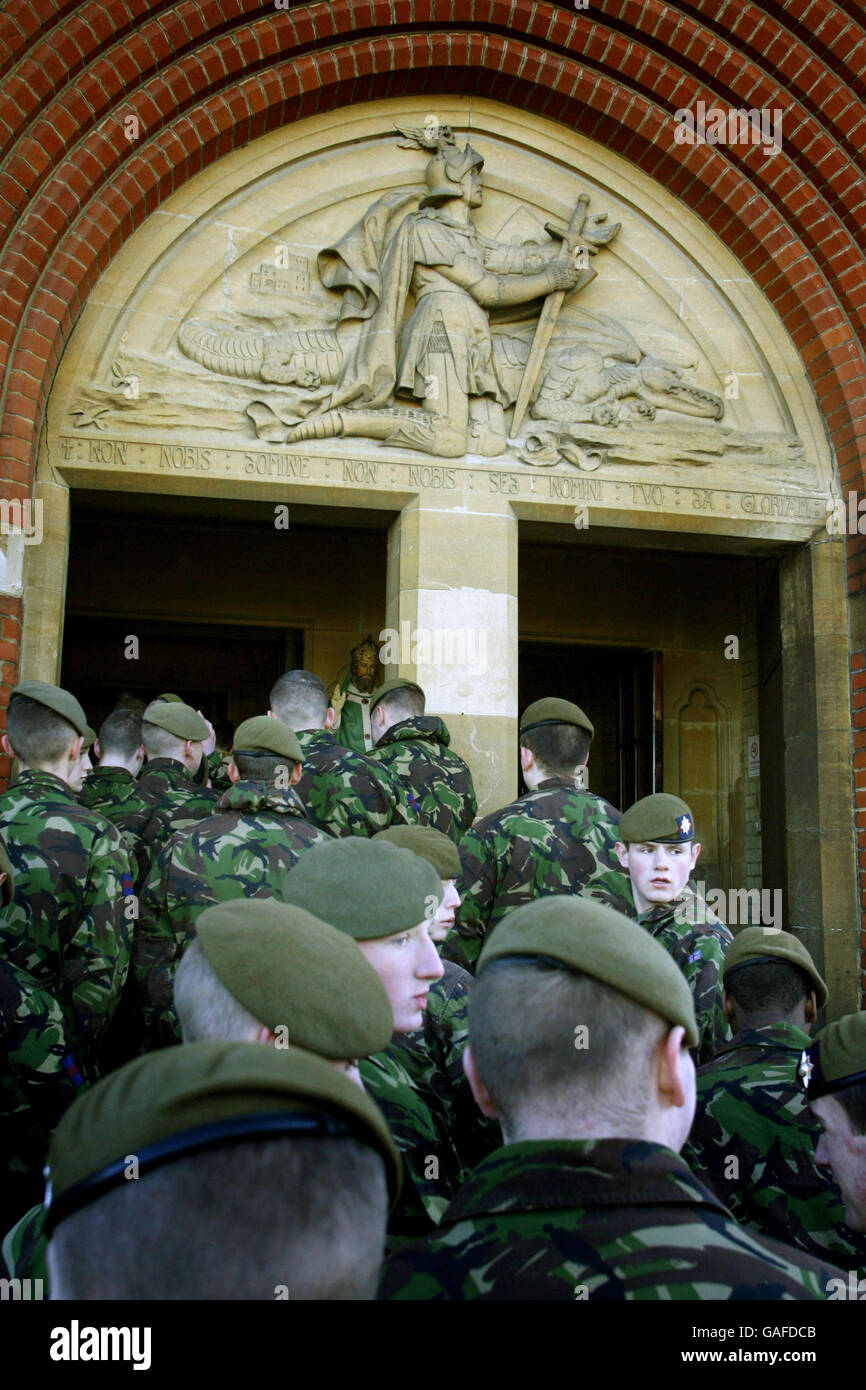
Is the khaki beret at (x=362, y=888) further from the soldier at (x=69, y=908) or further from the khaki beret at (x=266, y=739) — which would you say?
the khaki beret at (x=266, y=739)

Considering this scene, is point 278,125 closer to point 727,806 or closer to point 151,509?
point 151,509

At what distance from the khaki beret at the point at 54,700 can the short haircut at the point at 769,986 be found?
2.06 meters

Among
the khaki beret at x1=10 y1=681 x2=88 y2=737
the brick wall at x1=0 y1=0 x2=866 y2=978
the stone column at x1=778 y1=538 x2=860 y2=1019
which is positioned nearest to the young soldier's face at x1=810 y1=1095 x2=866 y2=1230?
the khaki beret at x1=10 y1=681 x2=88 y2=737

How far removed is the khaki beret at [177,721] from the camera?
451 cm

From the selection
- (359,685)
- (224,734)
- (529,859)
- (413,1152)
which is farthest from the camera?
(224,734)

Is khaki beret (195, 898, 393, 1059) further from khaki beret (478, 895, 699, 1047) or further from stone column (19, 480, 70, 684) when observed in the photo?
stone column (19, 480, 70, 684)

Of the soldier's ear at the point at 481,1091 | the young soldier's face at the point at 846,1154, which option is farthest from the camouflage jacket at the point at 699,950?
the soldier's ear at the point at 481,1091

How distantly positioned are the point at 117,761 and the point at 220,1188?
4070 millimetres

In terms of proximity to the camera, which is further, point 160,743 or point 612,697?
point 612,697

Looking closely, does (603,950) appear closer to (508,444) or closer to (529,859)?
(529,859)

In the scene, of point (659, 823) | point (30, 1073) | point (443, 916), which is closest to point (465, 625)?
point (659, 823)

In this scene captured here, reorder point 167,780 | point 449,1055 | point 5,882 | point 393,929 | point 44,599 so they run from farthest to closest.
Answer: point 44,599, point 167,780, point 5,882, point 449,1055, point 393,929

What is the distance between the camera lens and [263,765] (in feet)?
11.7

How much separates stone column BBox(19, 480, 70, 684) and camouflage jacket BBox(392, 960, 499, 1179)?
3633 millimetres
